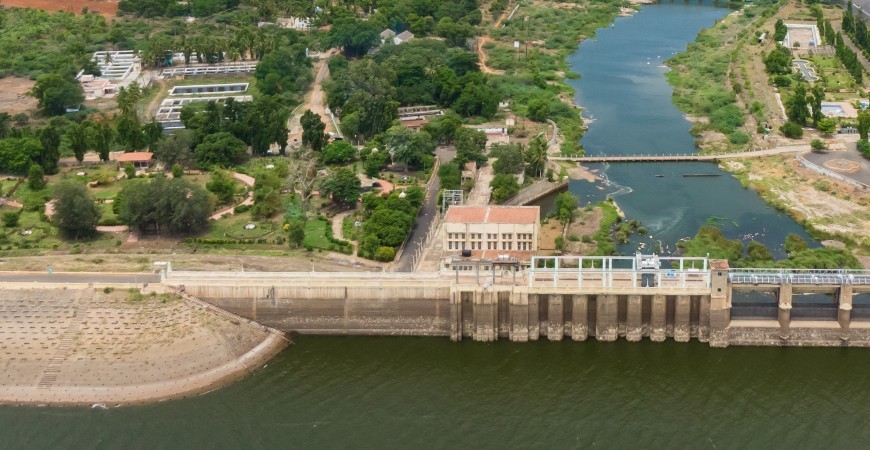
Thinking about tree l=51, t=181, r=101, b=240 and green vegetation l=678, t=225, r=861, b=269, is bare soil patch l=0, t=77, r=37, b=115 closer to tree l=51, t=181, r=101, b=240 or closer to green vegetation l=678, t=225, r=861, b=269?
tree l=51, t=181, r=101, b=240

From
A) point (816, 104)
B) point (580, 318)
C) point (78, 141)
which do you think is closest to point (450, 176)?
point (580, 318)

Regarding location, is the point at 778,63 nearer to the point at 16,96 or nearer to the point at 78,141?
the point at 78,141

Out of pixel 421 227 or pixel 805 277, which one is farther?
pixel 421 227

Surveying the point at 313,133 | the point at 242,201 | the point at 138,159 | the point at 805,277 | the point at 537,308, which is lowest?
the point at 537,308

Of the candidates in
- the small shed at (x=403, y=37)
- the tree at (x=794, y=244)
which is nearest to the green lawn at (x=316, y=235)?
the tree at (x=794, y=244)

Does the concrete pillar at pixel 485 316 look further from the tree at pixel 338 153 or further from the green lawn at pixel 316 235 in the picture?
the tree at pixel 338 153

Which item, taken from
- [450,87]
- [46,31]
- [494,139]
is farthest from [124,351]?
[46,31]

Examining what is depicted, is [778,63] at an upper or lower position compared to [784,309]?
upper
